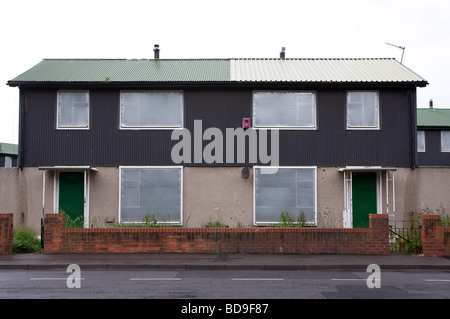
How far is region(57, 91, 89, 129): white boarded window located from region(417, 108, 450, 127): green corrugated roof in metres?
22.7

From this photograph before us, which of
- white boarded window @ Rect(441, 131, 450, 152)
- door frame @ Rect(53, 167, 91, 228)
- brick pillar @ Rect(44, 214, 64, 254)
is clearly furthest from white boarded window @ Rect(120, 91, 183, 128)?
white boarded window @ Rect(441, 131, 450, 152)

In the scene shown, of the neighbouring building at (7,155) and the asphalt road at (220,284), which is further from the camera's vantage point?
the neighbouring building at (7,155)

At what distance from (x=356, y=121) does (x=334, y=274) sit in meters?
8.82

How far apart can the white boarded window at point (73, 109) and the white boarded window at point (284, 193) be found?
6.89 metres

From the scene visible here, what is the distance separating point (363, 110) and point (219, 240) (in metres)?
8.19

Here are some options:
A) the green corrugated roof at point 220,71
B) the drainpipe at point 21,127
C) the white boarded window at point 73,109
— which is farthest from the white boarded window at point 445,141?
the drainpipe at point 21,127

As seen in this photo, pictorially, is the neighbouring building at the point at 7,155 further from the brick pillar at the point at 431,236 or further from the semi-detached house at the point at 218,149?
the brick pillar at the point at 431,236

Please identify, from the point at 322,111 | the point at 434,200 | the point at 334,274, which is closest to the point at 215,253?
the point at 334,274

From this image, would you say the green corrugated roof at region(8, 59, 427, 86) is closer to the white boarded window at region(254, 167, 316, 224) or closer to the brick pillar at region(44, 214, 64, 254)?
the white boarded window at region(254, 167, 316, 224)

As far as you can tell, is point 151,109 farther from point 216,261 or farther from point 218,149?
point 216,261

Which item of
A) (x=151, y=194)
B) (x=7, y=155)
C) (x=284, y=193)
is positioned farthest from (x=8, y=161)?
(x=284, y=193)

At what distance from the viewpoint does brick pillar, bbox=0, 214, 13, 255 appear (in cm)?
1485

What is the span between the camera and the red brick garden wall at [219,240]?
583 inches

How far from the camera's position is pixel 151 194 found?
18906mm
